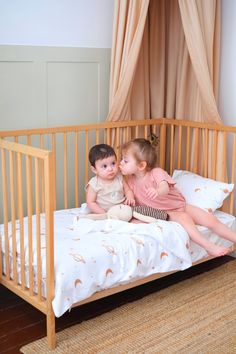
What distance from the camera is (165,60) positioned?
11.6ft

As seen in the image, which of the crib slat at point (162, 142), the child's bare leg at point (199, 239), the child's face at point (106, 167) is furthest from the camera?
the crib slat at point (162, 142)

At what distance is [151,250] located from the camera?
261 cm

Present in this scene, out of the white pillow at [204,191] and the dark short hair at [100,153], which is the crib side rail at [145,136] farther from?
the dark short hair at [100,153]

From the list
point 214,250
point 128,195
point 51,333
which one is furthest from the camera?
point 128,195

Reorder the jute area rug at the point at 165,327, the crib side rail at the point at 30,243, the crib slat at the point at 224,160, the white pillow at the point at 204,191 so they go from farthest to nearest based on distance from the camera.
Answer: the crib slat at the point at 224,160, the white pillow at the point at 204,191, the jute area rug at the point at 165,327, the crib side rail at the point at 30,243

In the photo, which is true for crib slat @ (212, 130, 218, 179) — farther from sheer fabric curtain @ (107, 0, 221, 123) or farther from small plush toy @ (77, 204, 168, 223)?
small plush toy @ (77, 204, 168, 223)

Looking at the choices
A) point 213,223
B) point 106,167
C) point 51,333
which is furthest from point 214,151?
point 51,333

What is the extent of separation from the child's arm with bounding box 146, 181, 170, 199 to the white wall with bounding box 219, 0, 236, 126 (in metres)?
0.77

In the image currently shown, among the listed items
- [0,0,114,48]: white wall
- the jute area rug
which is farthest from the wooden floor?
[0,0,114,48]: white wall

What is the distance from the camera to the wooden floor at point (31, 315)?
2389 millimetres

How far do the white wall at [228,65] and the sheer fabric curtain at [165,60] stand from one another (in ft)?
0.26

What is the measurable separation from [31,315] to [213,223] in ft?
3.44

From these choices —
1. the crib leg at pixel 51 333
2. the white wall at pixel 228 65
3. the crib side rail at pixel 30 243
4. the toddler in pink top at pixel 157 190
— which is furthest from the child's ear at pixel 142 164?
the crib leg at pixel 51 333

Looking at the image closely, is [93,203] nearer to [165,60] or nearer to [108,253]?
[108,253]
